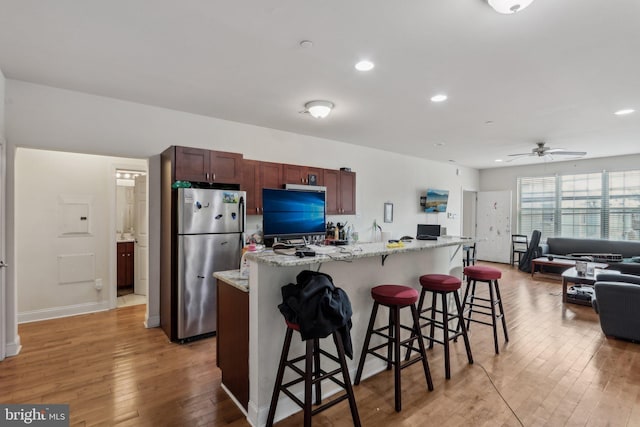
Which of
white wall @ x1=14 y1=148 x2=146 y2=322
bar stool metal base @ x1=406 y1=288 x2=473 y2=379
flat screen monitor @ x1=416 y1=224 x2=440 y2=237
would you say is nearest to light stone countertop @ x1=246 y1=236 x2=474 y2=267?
bar stool metal base @ x1=406 y1=288 x2=473 y2=379

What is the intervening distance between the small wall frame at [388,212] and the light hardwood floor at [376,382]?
3.00m

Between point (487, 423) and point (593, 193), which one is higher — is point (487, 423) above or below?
below

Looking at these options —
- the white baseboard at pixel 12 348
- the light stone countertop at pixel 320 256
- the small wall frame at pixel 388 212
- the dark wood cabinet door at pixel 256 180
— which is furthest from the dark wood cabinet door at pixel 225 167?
the small wall frame at pixel 388 212

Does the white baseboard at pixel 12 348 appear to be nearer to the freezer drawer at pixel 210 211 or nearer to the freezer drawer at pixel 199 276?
the freezer drawer at pixel 199 276

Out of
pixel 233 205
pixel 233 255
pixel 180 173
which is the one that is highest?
pixel 180 173

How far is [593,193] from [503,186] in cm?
188

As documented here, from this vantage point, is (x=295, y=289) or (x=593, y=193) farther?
→ (x=593, y=193)

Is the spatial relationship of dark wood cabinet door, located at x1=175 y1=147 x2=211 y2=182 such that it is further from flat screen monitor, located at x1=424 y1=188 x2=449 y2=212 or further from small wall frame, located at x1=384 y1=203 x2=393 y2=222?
flat screen monitor, located at x1=424 y1=188 x2=449 y2=212

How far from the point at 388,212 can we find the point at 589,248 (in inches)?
179

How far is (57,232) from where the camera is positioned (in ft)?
13.5

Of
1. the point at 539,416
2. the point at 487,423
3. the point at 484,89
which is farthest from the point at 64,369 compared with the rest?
the point at 484,89

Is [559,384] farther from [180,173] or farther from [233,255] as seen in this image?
[180,173]

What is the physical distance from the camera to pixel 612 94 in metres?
3.23

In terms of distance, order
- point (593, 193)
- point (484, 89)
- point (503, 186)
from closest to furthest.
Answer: point (484, 89) → point (593, 193) → point (503, 186)
